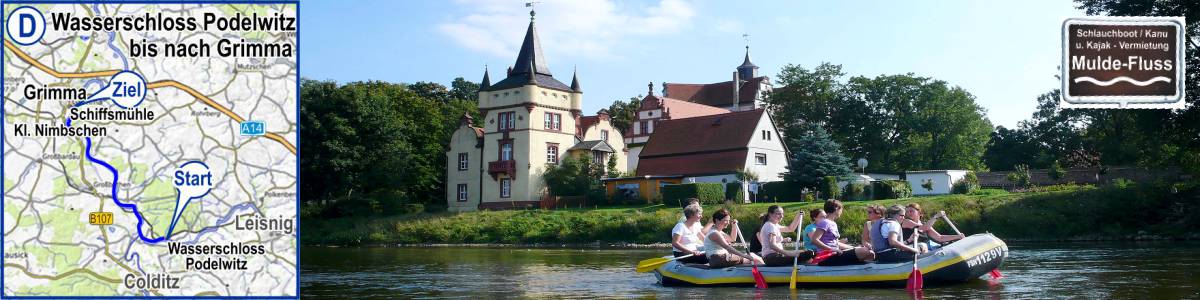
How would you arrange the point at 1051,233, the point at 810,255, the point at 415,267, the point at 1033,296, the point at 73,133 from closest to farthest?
the point at 73,133 < the point at 1033,296 < the point at 810,255 < the point at 415,267 < the point at 1051,233

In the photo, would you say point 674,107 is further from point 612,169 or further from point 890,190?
point 890,190

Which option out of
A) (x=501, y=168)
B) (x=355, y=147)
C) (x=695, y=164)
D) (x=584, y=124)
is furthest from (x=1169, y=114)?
(x=584, y=124)

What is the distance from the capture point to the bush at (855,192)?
1786 inches

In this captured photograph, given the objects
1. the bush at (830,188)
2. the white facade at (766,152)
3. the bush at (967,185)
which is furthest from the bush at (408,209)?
the bush at (967,185)

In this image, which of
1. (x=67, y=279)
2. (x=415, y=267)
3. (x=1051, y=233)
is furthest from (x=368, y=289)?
(x=1051, y=233)

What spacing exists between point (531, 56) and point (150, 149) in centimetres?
4904

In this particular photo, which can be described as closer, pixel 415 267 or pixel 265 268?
pixel 265 268

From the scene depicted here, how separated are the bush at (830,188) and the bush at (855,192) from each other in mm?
460

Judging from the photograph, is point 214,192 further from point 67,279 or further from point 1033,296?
point 1033,296

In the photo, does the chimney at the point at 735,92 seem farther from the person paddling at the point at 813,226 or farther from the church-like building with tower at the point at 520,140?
the person paddling at the point at 813,226

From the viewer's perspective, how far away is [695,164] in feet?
180

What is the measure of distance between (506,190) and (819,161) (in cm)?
1835

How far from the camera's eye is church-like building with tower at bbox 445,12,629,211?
2248 inches

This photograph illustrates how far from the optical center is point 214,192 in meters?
8.95
